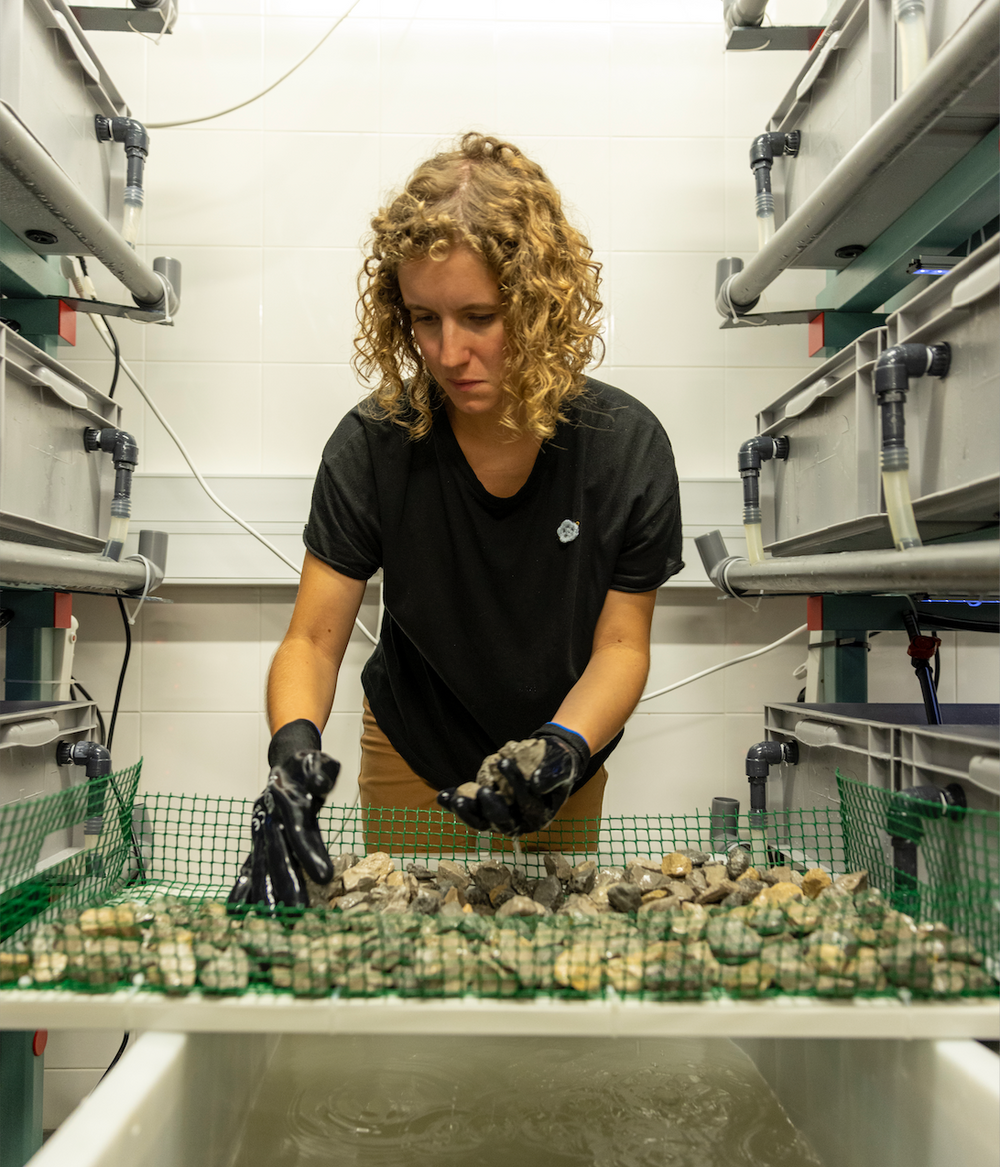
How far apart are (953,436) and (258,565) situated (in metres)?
1.38

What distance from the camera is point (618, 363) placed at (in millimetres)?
1913

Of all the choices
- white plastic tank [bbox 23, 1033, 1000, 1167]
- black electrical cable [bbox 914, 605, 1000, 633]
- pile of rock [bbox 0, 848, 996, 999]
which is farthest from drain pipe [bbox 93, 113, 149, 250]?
black electrical cable [bbox 914, 605, 1000, 633]

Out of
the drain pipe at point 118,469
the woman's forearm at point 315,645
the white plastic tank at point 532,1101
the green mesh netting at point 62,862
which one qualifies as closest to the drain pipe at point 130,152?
the drain pipe at point 118,469

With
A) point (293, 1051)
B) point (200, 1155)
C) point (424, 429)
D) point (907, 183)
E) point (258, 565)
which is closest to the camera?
point (200, 1155)

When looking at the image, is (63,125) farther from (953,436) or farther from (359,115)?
(953,436)

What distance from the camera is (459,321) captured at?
3.58 ft

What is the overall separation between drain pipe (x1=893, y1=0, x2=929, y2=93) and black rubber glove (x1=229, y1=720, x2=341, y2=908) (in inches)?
39.5

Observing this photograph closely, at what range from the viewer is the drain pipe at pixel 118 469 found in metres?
1.38

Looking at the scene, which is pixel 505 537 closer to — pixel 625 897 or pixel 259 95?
pixel 625 897

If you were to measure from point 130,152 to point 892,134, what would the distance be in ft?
3.87

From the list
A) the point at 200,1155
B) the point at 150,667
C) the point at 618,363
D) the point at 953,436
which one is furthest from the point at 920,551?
the point at 150,667

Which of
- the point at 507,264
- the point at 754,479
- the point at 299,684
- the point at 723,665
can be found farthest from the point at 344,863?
the point at 723,665

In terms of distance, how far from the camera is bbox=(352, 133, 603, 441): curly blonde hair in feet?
3.50

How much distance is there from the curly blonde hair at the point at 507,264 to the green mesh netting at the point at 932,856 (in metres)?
0.61
